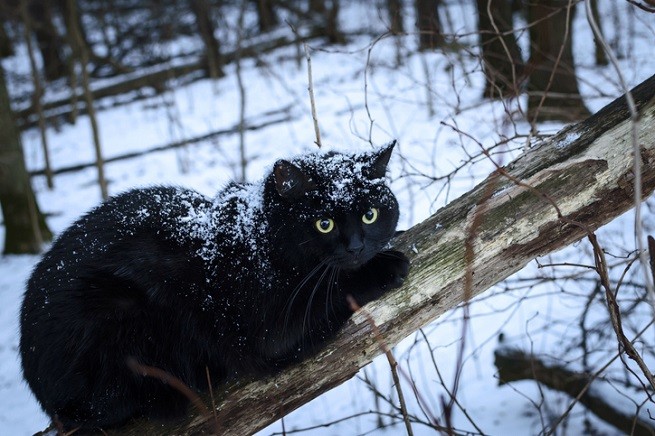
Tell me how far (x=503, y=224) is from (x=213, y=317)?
1125mm

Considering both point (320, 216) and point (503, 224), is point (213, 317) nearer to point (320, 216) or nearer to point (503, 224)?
point (320, 216)

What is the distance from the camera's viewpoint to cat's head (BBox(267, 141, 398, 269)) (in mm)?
2061

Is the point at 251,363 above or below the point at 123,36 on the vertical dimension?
below

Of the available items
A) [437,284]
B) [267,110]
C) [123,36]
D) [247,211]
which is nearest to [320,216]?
[247,211]

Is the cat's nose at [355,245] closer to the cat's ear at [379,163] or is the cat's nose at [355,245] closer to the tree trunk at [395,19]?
the cat's ear at [379,163]

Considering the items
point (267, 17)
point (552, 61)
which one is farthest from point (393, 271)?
point (267, 17)

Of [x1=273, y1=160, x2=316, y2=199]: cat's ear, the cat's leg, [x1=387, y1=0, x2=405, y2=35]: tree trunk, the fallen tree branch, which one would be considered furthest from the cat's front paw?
[x1=387, y1=0, x2=405, y2=35]: tree trunk

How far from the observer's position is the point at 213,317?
2.15 metres

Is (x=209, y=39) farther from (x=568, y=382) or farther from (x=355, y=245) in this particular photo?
(x=355, y=245)

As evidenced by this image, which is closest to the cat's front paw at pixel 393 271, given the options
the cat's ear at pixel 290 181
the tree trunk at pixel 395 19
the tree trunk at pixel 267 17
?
the cat's ear at pixel 290 181

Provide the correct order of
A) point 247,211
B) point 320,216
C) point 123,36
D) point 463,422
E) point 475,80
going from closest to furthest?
point 320,216
point 247,211
point 463,422
point 475,80
point 123,36

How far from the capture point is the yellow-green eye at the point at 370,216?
6.89ft

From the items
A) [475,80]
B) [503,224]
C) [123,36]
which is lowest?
[503,224]

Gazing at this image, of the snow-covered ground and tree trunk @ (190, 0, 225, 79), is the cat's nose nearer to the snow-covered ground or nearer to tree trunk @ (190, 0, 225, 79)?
the snow-covered ground
